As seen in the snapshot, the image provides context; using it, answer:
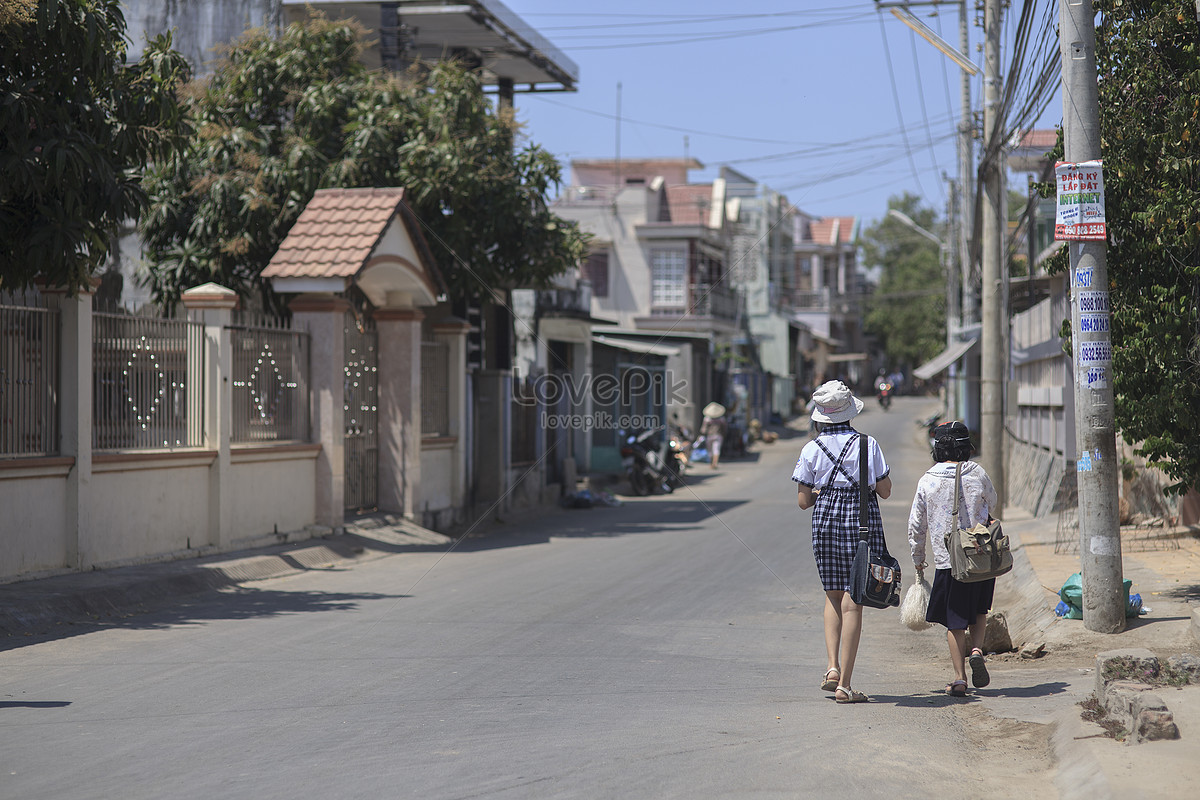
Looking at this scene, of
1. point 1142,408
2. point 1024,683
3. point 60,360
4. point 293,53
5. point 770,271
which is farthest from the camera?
point 770,271

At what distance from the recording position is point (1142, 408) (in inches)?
328

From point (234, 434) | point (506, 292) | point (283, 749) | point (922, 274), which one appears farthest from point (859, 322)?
point (283, 749)

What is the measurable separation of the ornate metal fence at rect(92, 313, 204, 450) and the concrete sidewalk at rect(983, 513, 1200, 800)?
8390 millimetres

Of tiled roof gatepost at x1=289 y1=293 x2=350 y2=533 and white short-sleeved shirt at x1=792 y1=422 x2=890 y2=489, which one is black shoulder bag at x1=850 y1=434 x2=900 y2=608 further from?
tiled roof gatepost at x1=289 y1=293 x2=350 y2=533

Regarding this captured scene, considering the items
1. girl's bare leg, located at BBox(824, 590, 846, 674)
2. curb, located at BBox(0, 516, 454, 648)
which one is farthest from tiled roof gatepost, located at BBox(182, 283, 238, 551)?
girl's bare leg, located at BBox(824, 590, 846, 674)

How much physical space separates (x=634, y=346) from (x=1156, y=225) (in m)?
25.2

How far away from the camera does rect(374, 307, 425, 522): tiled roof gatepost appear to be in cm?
1584

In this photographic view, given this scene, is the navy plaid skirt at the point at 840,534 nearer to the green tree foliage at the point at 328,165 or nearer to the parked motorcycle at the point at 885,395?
the green tree foliage at the point at 328,165

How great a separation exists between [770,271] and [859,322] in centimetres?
3320

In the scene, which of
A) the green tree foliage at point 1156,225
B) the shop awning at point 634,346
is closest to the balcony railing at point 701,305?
the shop awning at point 634,346

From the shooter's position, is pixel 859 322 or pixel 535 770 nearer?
pixel 535 770

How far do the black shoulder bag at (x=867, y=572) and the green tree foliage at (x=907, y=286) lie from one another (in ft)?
157

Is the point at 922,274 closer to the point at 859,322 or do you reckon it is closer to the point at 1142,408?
the point at 859,322

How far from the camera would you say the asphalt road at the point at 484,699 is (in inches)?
194
